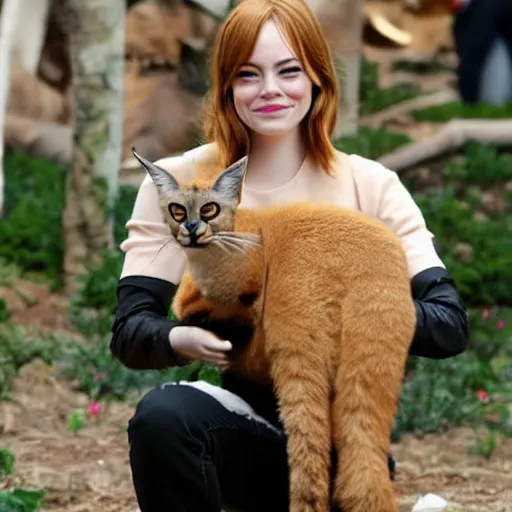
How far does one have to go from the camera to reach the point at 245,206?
8.51 feet

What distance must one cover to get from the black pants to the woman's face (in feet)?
1.95

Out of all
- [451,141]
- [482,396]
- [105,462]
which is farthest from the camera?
[451,141]

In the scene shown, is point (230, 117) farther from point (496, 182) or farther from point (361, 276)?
point (496, 182)

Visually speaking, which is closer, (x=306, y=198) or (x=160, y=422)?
(x=160, y=422)

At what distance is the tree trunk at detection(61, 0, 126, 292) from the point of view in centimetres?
594

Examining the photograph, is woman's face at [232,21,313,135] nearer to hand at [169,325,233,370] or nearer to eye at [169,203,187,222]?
eye at [169,203,187,222]

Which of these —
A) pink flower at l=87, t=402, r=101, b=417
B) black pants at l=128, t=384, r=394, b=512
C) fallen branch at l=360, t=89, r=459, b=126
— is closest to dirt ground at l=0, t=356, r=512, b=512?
pink flower at l=87, t=402, r=101, b=417

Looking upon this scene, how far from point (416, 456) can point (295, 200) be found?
5.75 feet

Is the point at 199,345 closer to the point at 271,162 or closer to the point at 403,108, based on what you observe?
the point at 271,162

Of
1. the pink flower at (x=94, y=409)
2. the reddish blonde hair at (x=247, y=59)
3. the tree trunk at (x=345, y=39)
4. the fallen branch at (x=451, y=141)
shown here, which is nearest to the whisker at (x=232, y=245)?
the reddish blonde hair at (x=247, y=59)

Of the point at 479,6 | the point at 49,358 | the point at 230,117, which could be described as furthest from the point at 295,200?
the point at 479,6

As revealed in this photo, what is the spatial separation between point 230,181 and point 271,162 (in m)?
0.37

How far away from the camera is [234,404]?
256 cm

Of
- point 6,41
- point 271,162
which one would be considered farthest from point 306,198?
point 6,41
